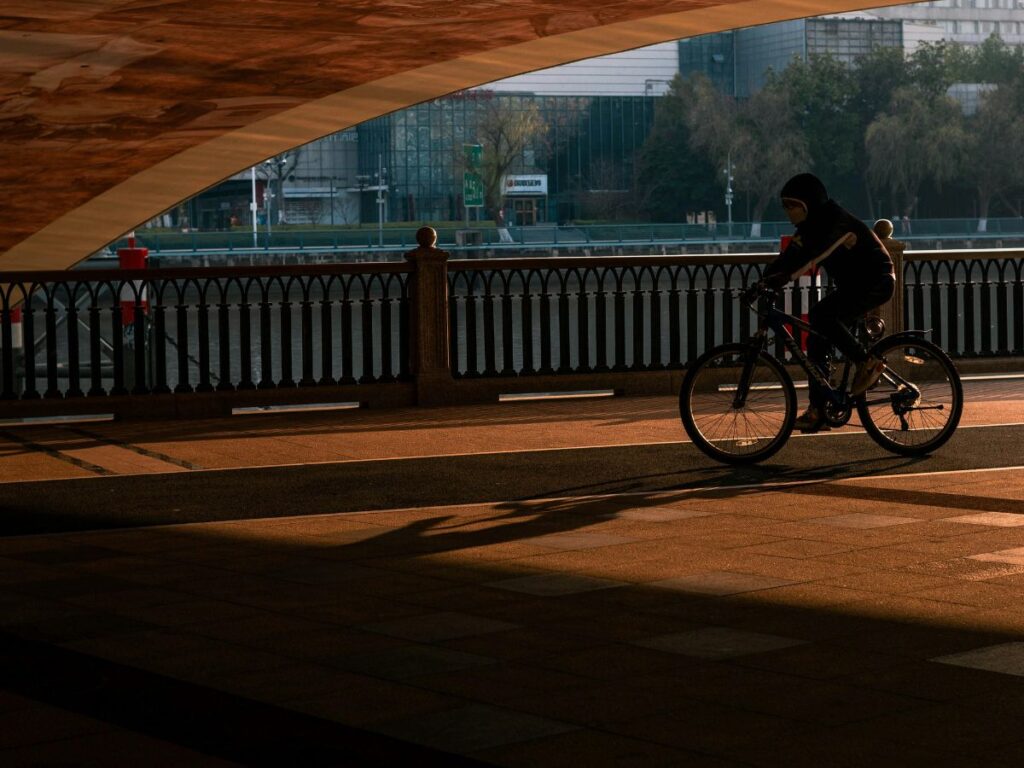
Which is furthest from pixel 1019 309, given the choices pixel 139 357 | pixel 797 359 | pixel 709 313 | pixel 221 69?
pixel 221 69

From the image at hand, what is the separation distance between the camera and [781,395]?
8156 mm

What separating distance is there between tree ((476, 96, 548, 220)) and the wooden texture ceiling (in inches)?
2443

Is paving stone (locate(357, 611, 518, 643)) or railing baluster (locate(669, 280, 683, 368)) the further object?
railing baluster (locate(669, 280, 683, 368))

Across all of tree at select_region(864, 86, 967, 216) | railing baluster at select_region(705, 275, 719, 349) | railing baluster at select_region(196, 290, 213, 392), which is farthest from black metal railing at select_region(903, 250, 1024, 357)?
tree at select_region(864, 86, 967, 216)

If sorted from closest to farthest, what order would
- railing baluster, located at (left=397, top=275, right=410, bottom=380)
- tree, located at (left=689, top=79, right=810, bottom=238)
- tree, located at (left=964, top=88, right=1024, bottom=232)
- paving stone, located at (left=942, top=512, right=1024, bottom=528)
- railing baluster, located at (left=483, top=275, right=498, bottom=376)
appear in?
paving stone, located at (left=942, top=512, right=1024, bottom=528) → railing baluster, located at (left=397, top=275, right=410, bottom=380) → railing baluster, located at (left=483, top=275, right=498, bottom=376) → tree, located at (left=964, top=88, right=1024, bottom=232) → tree, located at (left=689, top=79, right=810, bottom=238)

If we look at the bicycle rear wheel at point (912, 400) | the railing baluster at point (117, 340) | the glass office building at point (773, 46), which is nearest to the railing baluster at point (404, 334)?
the railing baluster at point (117, 340)

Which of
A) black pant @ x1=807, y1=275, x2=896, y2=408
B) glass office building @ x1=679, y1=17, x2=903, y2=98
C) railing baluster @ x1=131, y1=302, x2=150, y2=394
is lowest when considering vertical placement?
railing baluster @ x1=131, y1=302, x2=150, y2=394

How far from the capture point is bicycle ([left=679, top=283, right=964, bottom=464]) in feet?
27.1

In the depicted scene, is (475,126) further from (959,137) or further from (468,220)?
(959,137)

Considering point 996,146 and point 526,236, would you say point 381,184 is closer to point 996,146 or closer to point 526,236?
point 526,236

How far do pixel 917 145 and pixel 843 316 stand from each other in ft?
266

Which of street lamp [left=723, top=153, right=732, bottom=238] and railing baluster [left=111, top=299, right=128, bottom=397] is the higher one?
street lamp [left=723, top=153, right=732, bottom=238]

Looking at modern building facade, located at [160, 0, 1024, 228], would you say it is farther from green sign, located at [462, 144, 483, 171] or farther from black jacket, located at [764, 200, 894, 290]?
Result: black jacket, located at [764, 200, 894, 290]

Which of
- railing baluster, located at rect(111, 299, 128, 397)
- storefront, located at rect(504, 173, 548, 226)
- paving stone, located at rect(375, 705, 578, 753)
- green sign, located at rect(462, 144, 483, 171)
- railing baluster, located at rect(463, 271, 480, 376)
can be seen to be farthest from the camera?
storefront, located at rect(504, 173, 548, 226)
